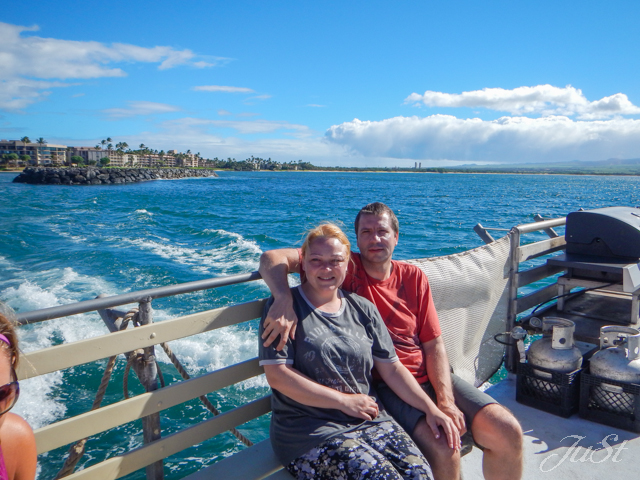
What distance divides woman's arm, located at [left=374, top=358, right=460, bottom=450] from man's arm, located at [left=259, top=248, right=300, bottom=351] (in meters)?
0.58

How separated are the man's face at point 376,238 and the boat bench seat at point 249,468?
1.25 metres

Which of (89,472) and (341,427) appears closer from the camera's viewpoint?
(89,472)

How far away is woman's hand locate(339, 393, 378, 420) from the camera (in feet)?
7.69

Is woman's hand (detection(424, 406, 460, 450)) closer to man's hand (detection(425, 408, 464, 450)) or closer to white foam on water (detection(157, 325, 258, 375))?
man's hand (detection(425, 408, 464, 450))

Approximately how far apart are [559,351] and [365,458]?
2.00m

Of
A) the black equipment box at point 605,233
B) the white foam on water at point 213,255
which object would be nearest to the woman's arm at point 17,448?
the black equipment box at point 605,233

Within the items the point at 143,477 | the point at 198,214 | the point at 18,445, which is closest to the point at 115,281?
the point at 143,477

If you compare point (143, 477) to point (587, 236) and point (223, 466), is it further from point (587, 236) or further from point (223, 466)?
point (587, 236)

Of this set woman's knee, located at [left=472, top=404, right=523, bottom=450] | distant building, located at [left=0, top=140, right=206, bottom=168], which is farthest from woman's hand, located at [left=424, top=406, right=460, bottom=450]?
distant building, located at [left=0, top=140, right=206, bottom=168]

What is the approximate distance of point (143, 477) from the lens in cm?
495

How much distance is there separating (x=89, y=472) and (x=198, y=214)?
30066 millimetres

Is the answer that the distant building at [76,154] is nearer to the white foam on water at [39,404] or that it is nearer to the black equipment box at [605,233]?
the white foam on water at [39,404]

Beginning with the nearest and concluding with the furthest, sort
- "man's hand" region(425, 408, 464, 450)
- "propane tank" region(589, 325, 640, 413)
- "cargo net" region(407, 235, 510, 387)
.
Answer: "man's hand" region(425, 408, 464, 450), "propane tank" region(589, 325, 640, 413), "cargo net" region(407, 235, 510, 387)

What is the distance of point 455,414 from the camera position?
8.38ft
